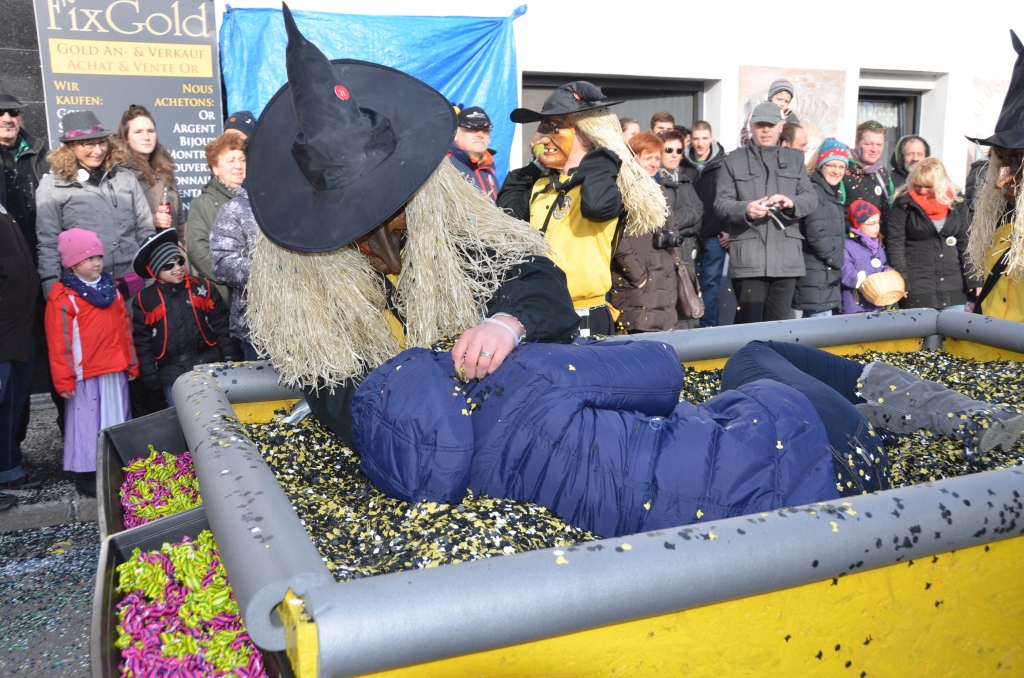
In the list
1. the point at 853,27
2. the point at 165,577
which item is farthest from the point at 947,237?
the point at 165,577

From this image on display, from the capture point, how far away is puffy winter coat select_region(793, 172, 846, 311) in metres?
6.27

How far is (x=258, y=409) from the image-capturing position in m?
3.01

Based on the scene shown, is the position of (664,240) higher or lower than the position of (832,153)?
lower

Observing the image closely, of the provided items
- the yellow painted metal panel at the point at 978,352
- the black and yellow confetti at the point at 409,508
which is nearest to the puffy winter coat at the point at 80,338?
the black and yellow confetti at the point at 409,508

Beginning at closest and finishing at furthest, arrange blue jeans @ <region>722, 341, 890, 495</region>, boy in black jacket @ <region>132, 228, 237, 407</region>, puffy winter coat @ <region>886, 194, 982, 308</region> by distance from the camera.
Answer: blue jeans @ <region>722, 341, 890, 495</region> → boy in black jacket @ <region>132, 228, 237, 407</region> → puffy winter coat @ <region>886, 194, 982, 308</region>

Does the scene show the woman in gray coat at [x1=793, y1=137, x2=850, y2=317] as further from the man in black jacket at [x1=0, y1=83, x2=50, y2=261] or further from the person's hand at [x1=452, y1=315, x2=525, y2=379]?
the man in black jacket at [x1=0, y1=83, x2=50, y2=261]

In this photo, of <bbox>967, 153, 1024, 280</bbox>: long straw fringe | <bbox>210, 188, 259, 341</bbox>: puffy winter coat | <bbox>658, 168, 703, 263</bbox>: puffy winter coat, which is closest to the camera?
<bbox>967, 153, 1024, 280</bbox>: long straw fringe

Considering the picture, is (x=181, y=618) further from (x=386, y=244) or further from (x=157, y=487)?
(x=386, y=244)

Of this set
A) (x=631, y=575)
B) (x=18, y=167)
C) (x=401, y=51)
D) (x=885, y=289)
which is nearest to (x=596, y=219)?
(x=885, y=289)

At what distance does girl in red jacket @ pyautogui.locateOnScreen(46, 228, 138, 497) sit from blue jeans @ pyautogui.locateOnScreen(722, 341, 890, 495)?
11.5 ft

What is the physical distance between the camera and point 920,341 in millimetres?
3953

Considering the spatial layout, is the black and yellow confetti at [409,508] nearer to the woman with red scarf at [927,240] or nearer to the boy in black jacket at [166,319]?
the boy in black jacket at [166,319]

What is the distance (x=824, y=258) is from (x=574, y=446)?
496 cm

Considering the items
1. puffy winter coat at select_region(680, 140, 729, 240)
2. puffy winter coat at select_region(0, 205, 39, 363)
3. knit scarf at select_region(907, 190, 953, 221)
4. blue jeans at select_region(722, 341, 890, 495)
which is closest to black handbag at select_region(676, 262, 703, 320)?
puffy winter coat at select_region(680, 140, 729, 240)
